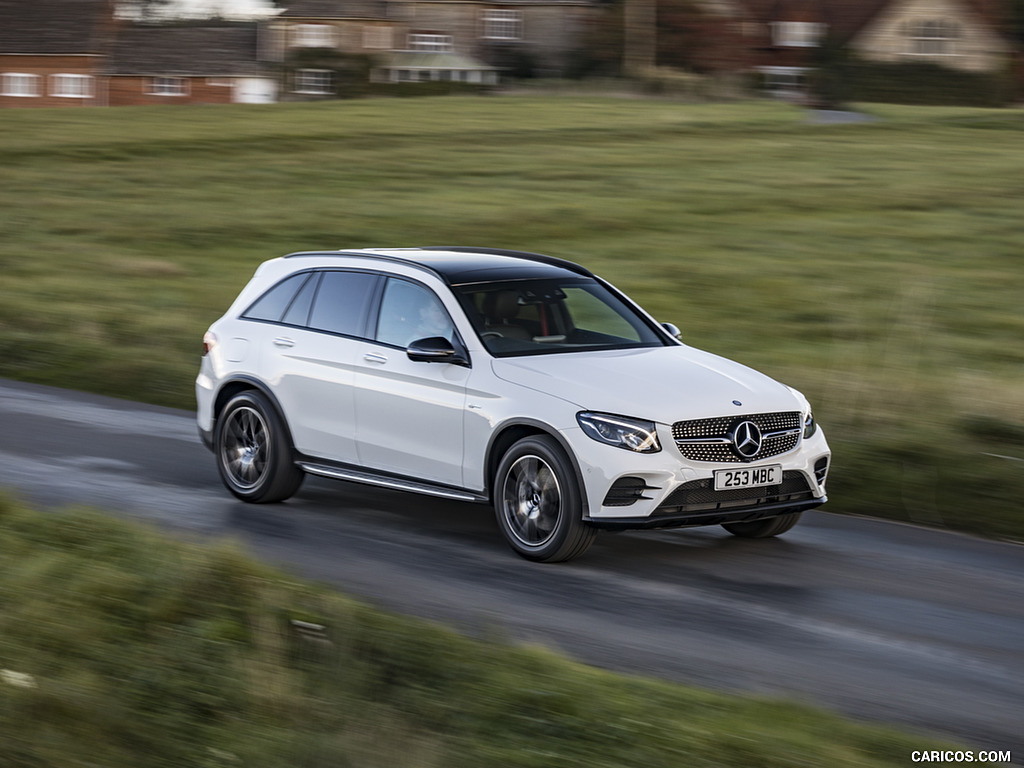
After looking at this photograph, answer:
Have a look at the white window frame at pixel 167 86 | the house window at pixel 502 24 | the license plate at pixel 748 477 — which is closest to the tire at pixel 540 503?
the license plate at pixel 748 477

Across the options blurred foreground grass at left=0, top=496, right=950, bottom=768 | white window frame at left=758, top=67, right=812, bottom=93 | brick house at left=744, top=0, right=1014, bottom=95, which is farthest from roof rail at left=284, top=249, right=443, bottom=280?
brick house at left=744, top=0, right=1014, bottom=95

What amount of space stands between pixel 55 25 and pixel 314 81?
16.4 metres

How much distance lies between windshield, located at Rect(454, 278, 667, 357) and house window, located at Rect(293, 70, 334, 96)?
195 feet

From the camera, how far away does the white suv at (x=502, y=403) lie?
795cm

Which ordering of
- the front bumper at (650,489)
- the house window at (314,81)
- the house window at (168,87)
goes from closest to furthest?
the front bumper at (650,489) → the house window at (314,81) → the house window at (168,87)

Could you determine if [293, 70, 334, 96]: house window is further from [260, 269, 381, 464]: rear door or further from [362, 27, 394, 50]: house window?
[260, 269, 381, 464]: rear door

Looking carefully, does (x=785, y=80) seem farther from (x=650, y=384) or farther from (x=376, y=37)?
(x=650, y=384)

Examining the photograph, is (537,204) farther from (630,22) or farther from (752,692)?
(630,22)

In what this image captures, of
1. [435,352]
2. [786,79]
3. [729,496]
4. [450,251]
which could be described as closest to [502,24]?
[786,79]

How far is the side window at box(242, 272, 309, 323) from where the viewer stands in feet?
33.1

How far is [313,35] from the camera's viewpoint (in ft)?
258

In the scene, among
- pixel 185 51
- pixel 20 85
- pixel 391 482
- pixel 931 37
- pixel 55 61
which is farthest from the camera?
pixel 185 51

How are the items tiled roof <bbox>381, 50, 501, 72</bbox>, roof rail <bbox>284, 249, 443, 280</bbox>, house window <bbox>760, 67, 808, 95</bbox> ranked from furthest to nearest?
tiled roof <bbox>381, 50, 501, 72</bbox> → house window <bbox>760, 67, 808, 95</bbox> → roof rail <bbox>284, 249, 443, 280</bbox>

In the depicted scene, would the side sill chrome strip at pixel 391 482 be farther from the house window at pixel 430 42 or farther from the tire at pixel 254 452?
the house window at pixel 430 42
